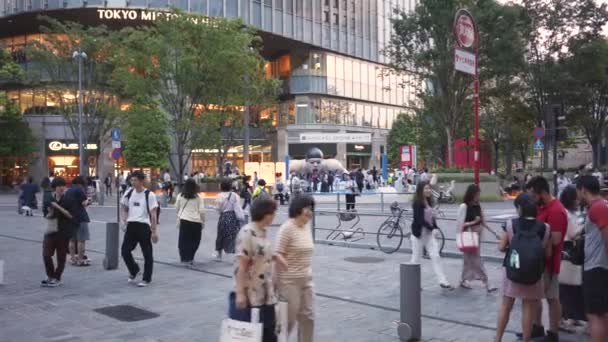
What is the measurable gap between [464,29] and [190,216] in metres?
5.92

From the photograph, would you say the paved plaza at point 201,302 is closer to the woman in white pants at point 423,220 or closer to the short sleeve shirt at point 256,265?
the woman in white pants at point 423,220

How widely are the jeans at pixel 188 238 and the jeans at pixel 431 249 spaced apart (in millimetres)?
4156

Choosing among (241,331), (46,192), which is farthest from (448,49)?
(241,331)

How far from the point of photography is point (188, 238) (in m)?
11.2

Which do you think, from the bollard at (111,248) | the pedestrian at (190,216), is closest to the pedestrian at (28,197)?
the bollard at (111,248)

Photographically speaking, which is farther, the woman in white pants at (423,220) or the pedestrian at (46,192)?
the pedestrian at (46,192)

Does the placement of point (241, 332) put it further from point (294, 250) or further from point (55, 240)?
point (55, 240)

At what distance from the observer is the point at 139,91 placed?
27562mm

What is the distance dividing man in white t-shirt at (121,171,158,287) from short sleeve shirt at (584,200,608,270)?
6.47m

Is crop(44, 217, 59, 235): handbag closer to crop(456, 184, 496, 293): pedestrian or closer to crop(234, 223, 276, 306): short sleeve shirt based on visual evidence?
crop(234, 223, 276, 306): short sleeve shirt

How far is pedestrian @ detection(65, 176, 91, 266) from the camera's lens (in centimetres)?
1009

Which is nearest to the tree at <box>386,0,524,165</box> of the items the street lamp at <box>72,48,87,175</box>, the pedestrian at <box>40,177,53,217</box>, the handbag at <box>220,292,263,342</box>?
the street lamp at <box>72,48,87,175</box>

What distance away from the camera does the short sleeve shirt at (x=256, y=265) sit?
463cm

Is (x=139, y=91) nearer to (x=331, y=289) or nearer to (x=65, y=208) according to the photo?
(x=65, y=208)
